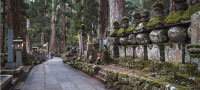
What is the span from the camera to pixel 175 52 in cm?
424

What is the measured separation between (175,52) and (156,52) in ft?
2.77

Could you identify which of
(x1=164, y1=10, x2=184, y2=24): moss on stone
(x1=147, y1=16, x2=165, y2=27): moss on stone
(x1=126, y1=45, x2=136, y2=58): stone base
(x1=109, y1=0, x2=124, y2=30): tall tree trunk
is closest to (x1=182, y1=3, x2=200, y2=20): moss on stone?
(x1=164, y1=10, x2=184, y2=24): moss on stone

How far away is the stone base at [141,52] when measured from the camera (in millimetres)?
5695

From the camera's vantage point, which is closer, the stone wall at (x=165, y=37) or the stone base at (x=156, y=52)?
the stone wall at (x=165, y=37)

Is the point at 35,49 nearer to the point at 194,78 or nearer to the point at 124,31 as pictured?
the point at 124,31

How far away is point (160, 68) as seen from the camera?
4754mm

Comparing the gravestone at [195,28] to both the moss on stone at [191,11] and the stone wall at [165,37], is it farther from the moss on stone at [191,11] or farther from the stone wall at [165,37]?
the moss on stone at [191,11]

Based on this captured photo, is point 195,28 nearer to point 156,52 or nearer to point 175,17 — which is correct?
point 175,17

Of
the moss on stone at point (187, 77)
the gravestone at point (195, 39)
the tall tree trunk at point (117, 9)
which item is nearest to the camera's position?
the moss on stone at point (187, 77)

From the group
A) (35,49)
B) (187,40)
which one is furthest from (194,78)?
(35,49)

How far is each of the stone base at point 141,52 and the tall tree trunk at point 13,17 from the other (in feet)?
32.9

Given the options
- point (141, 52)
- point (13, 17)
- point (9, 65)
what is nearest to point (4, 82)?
point (9, 65)

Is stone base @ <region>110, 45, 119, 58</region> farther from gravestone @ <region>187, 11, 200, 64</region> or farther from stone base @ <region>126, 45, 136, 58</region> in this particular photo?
gravestone @ <region>187, 11, 200, 64</region>

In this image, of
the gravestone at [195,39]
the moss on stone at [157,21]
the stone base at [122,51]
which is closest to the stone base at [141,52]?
the moss on stone at [157,21]
